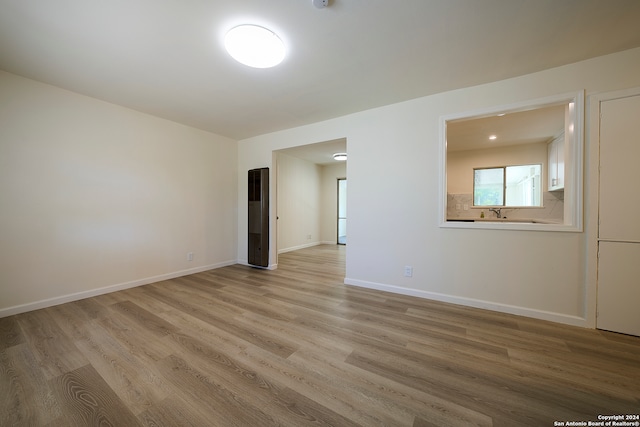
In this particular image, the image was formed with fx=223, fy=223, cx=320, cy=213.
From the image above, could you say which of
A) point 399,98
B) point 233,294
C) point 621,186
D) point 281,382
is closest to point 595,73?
point 621,186

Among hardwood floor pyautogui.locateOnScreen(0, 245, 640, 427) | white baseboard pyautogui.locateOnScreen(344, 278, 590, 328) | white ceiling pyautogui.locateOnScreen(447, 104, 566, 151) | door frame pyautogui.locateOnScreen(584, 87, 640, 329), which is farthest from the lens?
white ceiling pyautogui.locateOnScreen(447, 104, 566, 151)

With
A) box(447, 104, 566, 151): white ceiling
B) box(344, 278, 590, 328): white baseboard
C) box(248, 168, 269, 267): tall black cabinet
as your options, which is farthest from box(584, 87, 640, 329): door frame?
box(248, 168, 269, 267): tall black cabinet

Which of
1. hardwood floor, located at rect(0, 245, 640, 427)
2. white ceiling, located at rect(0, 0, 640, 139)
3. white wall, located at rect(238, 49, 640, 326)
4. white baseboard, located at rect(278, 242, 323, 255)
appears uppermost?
white ceiling, located at rect(0, 0, 640, 139)

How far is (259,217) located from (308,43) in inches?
120

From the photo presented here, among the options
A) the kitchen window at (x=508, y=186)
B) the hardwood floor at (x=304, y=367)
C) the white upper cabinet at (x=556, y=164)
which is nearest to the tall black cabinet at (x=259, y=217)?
the hardwood floor at (x=304, y=367)

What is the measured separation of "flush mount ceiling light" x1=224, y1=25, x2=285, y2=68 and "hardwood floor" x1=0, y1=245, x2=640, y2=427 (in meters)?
2.46

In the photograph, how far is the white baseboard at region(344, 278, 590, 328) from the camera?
2.23 m

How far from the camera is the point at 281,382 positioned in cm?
148

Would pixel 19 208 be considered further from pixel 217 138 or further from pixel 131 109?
pixel 217 138

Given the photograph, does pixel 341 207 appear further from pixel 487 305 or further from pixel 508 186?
pixel 487 305

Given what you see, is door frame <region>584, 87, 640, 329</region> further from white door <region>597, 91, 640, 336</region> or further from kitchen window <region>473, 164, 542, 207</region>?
kitchen window <region>473, 164, 542, 207</region>

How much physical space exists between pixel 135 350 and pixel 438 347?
2488 mm

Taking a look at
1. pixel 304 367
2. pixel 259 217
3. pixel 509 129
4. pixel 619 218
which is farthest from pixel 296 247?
pixel 619 218

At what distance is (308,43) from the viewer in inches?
75.2
